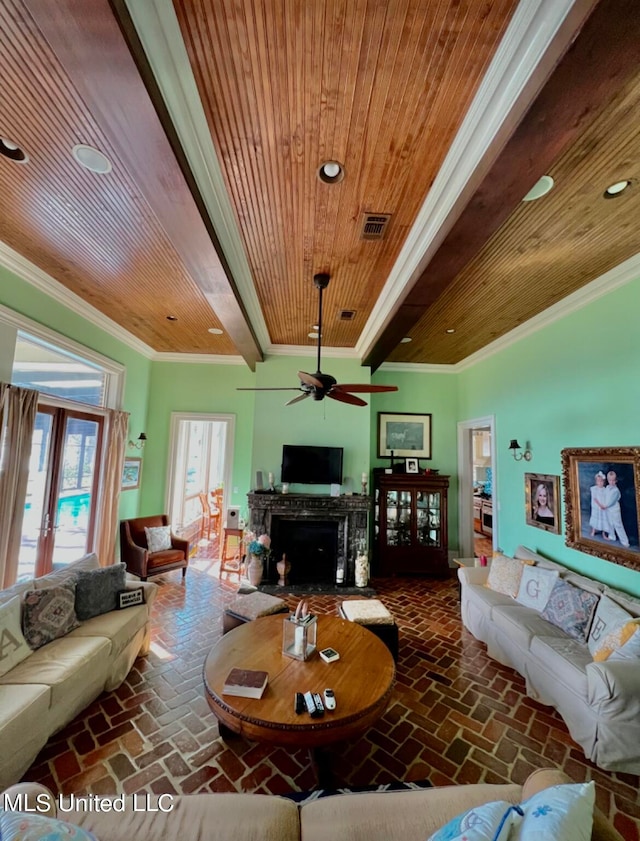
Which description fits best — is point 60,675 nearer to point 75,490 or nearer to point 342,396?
point 75,490

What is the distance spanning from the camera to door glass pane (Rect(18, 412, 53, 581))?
3689 millimetres

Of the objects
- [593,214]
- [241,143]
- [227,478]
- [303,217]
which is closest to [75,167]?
[241,143]

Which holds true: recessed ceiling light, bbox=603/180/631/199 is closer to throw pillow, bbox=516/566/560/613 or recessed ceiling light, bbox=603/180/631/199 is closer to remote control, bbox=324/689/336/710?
throw pillow, bbox=516/566/560/613

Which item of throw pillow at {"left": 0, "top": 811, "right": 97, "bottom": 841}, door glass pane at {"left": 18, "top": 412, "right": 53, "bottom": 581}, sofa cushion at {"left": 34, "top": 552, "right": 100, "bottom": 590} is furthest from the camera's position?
door glass pane at {"left": 18, "top": 412, "right": 53, "bottom": 581}

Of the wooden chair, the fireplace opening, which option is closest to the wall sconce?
the fireplace opening

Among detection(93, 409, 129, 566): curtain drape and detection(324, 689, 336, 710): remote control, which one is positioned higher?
detection(93, 409, 129, 566): curtain drape

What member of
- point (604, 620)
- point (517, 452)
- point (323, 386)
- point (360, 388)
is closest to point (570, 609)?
point (604, 620)

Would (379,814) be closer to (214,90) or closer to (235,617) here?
(235,617)

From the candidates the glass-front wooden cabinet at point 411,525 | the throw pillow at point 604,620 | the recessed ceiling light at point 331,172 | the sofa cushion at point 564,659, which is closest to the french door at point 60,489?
the recessed ceiling light at point 331,172

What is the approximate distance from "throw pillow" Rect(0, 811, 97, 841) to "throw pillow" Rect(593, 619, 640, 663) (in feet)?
9.42

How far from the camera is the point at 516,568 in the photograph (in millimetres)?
3613

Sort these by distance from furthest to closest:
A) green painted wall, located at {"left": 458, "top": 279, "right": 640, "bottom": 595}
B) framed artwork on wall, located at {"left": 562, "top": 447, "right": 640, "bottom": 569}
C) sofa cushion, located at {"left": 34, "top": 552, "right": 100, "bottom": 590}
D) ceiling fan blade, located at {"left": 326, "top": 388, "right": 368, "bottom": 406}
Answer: ceiling fan blade, located at {"left": 326, "top": 388, "right": 368, "bottom": 406}, green painted wall, located at {"left": 458, "top": 279, "right": 640, "bottom": 595}, framed artwork on wall, located at {"left": 562, "top": 447, "right": 640, "bottom": 569}, sofa cushion, located at {"left": 34, "top": 552, "right": 100, "bottom": 590}

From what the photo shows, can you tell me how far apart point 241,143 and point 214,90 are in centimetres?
29

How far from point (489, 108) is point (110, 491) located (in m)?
5.46
